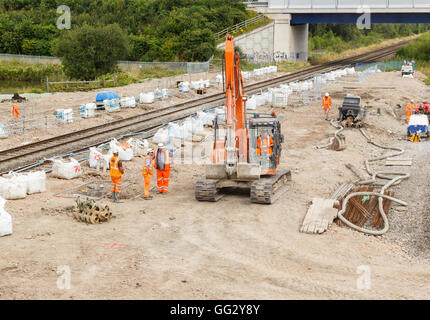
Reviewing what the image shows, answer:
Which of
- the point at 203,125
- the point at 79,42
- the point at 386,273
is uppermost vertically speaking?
the point at 79,42

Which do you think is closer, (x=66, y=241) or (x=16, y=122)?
(x=66, y=241)

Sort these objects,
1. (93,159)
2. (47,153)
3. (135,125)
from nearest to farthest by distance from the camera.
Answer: (93,159) → (47,153) → (135,125)

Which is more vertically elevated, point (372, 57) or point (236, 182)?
point (372, 57)

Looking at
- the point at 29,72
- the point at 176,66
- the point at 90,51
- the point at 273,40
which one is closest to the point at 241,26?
the point at 273,40

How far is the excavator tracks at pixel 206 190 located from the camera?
49.8ft

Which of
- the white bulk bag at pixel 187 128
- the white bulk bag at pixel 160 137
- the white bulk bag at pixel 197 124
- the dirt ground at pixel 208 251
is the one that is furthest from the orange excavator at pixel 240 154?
the white bulk bag at pixel 197 124

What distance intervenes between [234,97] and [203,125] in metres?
11.2

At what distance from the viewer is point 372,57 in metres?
73.2

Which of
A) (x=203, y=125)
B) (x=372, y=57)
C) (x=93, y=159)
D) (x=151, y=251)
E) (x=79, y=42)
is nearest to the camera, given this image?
(x=151, y=251)

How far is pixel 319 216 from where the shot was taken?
1420 centimetres

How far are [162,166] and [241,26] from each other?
54.0 metres

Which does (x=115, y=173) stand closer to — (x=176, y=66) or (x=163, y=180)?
(x=163, y=180)

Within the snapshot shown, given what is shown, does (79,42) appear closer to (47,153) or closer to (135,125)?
(135,125)

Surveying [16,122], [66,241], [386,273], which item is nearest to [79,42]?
[16,122]
